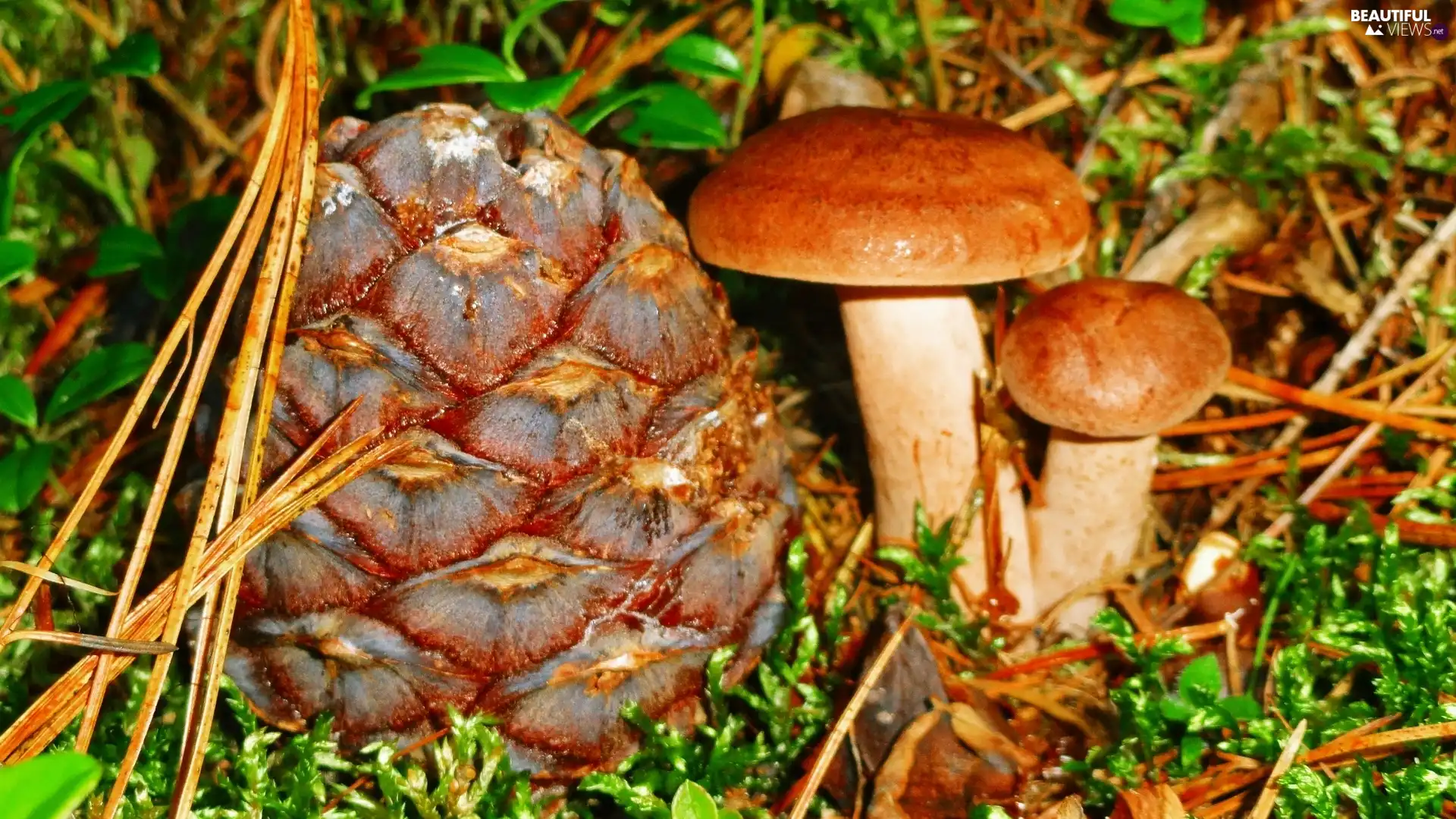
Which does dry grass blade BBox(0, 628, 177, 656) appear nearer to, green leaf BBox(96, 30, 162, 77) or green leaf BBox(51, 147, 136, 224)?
green leaf BBox(96, 30, 162, 77)

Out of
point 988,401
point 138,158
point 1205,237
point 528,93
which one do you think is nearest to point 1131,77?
point 1205,237

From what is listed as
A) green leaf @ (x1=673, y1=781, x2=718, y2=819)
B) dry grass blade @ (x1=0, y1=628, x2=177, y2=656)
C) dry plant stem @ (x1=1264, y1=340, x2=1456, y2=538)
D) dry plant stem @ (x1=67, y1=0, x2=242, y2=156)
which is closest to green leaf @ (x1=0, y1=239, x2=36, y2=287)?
dry grass blade @ (x1=0, y1=628, x2=177, y2=656)

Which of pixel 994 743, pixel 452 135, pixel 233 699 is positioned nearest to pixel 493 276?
pixel 452 135

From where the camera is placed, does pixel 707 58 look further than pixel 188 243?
No

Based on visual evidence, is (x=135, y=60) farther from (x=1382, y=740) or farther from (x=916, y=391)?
(x=1382, y=740)

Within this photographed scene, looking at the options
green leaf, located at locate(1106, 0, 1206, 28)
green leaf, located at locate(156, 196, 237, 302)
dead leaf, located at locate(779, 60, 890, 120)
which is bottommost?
green leaf, located at locate(156, 196, 237, 302)

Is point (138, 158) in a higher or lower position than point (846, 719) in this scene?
higher

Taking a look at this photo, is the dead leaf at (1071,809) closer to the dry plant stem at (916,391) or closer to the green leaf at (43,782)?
the dry plant stem at (916,391)
